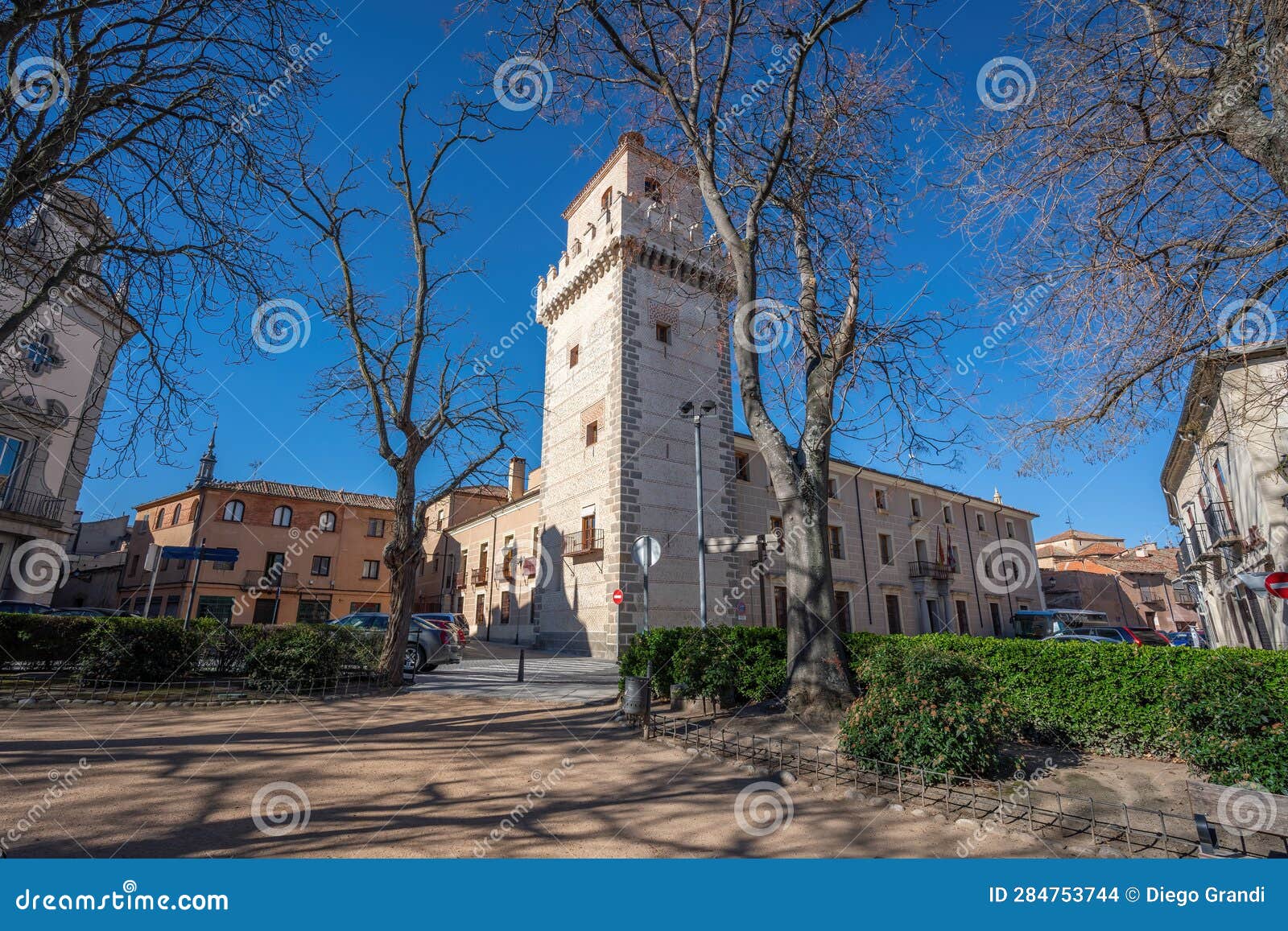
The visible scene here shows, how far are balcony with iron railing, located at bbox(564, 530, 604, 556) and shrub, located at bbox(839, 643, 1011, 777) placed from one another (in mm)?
14746

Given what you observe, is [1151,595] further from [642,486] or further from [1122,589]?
[642,486]

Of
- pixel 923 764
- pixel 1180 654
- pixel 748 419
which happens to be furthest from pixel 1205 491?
pixel 923 764

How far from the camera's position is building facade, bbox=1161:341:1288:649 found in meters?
7.29

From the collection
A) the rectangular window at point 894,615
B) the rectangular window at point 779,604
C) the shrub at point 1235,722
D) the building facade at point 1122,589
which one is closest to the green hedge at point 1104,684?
the shrub at point 1235,722

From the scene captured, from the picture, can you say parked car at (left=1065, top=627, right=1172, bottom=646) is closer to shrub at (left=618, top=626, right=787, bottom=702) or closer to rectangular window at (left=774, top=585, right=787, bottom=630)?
rectangular window at (left=774, top=585, right=787, bottom=630)

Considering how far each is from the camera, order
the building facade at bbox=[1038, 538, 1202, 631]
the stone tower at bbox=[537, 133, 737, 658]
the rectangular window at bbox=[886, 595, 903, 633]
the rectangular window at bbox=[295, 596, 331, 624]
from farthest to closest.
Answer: the building facade at bbox=[1038, 538, 1202, 631]
the rectangular window at bbox=[295, 596, 331, 624]
the rectangular window at bbox=[886, 595, 903, 633]
the stone tower at bbox=[537, 133, 737, 658]

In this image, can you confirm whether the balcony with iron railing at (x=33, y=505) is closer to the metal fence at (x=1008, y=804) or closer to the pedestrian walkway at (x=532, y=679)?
the pedestrian walkway at (x=532, y=679)

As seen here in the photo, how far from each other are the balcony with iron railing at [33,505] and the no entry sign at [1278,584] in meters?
30.3

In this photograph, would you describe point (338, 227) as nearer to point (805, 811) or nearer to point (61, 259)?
point (61, 259)

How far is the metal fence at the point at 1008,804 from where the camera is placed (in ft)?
12.9

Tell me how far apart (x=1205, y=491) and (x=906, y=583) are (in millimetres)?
12319

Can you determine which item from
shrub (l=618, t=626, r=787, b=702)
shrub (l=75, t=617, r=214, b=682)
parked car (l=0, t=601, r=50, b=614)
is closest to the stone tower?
shrub (l=618, t=626, r=787, b=702)

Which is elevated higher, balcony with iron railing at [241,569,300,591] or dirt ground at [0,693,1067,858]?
balcony with iron railing at [241,569,300,591]

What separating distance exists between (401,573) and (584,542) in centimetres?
1022
